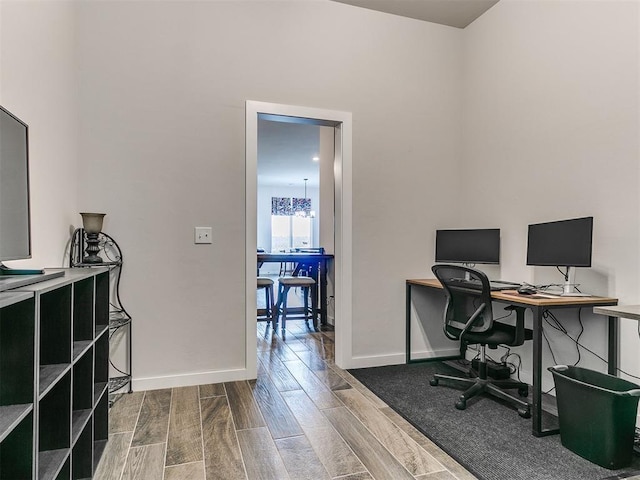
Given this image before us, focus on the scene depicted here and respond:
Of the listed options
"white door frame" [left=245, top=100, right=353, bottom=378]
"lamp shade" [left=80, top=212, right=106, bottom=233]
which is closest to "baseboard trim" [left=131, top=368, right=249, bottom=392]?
"white door frame" [left=245, top=100, right=353, bottom=378]

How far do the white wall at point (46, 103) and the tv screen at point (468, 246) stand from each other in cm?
269

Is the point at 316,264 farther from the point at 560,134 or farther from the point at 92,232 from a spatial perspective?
the point at 560,134

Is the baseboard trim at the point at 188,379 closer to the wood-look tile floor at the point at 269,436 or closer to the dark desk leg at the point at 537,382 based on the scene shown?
the wood-look tile floor at the point at 269,436

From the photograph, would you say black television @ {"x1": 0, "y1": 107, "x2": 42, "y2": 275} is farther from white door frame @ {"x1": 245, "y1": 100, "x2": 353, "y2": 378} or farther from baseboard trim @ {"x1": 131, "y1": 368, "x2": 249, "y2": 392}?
white door frame @ {"x1": 245, "y1": 100, "x2": 353, "y2": 378}

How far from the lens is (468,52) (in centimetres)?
345

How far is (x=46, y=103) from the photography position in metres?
2.00

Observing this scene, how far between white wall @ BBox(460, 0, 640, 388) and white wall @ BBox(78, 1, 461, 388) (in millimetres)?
Answer: 554

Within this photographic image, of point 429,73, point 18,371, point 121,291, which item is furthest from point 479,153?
point 18,371

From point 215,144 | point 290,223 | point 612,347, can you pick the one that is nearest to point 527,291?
point 612,347

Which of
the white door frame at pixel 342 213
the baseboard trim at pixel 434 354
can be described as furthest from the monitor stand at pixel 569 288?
the white door frame at pixel 342 213

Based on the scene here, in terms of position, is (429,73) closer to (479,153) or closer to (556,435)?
(479,153)

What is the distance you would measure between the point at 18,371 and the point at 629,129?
2.91 metres

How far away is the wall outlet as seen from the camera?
9.00 ft

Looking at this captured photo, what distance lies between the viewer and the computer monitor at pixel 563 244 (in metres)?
2.22
